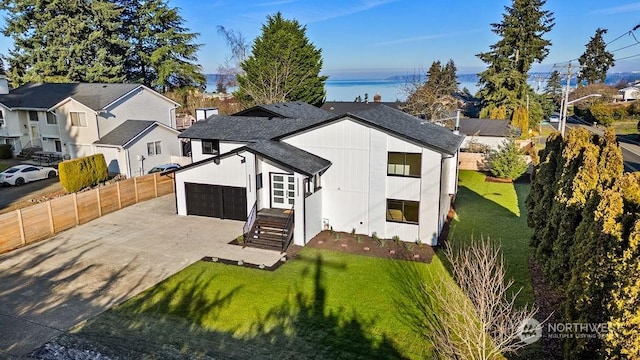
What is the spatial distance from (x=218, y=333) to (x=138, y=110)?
3041 centimetres

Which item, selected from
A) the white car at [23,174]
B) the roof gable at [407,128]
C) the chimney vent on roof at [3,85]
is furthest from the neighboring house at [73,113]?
the roof gable at [407,128]

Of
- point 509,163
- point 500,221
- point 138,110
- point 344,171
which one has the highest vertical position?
point 138,110

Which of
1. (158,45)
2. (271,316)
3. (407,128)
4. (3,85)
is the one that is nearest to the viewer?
(271,316)

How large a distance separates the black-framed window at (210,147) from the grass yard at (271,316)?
939 centimetres

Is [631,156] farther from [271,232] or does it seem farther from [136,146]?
[136,146]

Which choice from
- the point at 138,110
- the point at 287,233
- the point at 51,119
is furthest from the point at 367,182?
the point at 51,119

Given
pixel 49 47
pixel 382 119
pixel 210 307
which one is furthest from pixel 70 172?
pixel 49 47

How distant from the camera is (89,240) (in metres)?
18.9

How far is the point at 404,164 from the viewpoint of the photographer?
18344 mm

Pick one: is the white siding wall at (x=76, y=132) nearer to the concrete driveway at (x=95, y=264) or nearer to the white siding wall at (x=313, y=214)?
the concrete driveway at (x=95, y=264)

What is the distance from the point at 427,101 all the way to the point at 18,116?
41.4 meters

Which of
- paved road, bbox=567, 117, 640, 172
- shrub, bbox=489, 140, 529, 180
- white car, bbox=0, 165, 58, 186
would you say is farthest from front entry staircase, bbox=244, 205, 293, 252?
paved road, bbox=567, 117, 640, 172

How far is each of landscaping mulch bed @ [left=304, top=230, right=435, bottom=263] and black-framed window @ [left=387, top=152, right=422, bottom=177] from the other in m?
3.17

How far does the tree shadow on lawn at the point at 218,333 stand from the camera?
10688 millimetres
